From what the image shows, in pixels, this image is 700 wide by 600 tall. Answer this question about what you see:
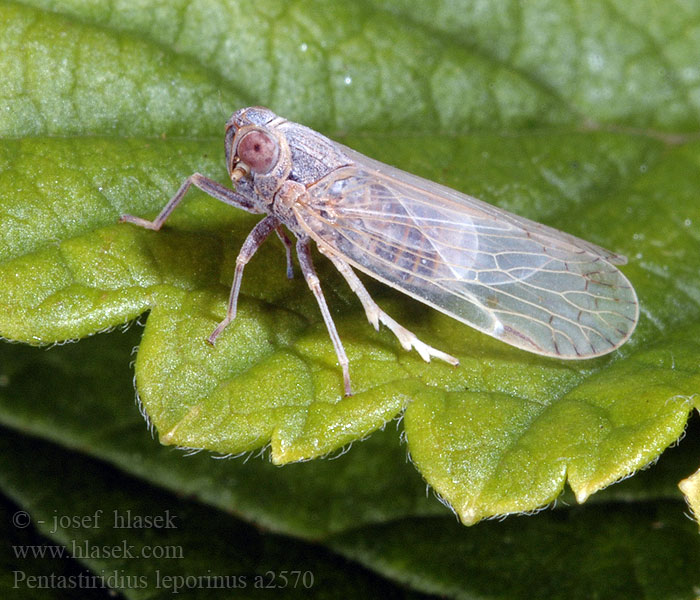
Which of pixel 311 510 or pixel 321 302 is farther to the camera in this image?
pixel 311 510

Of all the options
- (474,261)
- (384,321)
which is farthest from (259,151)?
(474,261)

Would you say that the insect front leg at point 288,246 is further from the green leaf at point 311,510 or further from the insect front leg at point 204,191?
the green leaf at point 311,510

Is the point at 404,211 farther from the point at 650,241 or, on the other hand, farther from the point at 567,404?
the point at 650,241

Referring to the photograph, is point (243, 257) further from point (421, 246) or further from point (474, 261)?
point (474, 261)

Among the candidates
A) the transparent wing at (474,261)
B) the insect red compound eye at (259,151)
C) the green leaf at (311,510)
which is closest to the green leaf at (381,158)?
the transparent wing at (474,261)

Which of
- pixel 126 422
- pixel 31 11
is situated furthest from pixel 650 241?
pixel 31 11
